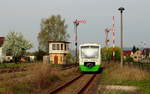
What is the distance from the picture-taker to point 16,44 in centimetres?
8119

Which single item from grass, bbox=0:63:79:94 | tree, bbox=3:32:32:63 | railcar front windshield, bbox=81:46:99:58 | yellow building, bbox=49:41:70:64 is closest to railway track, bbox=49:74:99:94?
grass, bbox=0:63:79:94

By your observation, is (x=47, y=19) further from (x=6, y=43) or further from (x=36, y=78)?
(x=36, y=78)

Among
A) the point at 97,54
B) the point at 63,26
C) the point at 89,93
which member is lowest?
the point at 89,93

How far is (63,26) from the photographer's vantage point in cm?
9100

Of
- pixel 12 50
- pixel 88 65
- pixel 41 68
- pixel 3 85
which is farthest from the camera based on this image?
pixel 12 50

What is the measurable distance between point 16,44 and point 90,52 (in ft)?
165

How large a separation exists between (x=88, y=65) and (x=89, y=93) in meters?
16.7

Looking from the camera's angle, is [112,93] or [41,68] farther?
[41,68]

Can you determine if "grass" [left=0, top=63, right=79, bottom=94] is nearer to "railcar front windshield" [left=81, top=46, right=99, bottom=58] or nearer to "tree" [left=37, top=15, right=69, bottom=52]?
"railcar front windshield" [left=81, top=46, right=99, bottom=58]

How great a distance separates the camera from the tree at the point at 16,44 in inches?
3174

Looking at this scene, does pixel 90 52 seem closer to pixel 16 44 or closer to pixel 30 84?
pixel 30 84

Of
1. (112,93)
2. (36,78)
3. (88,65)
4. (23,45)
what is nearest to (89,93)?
(112,93)

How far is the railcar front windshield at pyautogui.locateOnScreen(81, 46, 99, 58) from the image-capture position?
1313 inches

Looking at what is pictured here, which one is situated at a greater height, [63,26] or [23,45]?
[63,26]
